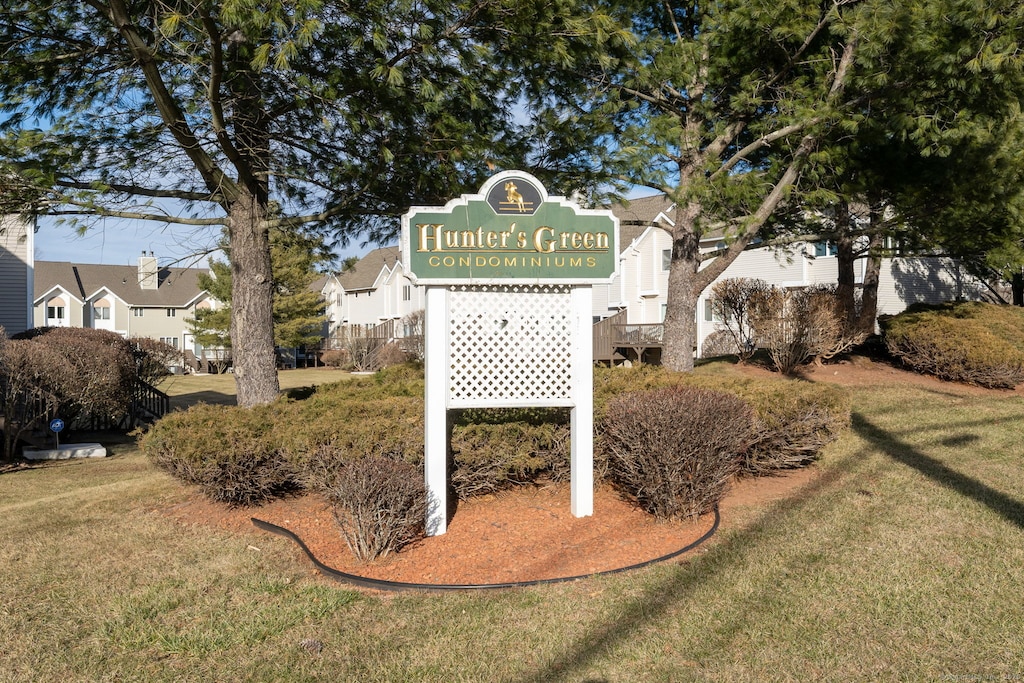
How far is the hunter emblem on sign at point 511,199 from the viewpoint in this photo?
625 cm

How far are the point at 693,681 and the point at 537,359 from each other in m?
3.18

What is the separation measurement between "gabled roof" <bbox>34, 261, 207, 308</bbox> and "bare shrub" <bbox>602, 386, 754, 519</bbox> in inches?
1827

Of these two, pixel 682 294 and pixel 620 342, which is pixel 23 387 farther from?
pixel 620 342

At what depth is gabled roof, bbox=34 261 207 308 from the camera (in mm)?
47844

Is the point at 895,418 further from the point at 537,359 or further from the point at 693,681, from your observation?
the point at 693,681

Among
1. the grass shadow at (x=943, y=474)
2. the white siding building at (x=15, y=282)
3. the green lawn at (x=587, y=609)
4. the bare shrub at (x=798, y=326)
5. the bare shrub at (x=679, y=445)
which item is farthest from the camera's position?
the white siding building at (x=15, y=282)

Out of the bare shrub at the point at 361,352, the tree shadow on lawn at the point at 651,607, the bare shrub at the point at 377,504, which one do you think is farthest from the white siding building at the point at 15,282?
the tree shadow on lawn at the point at 651,607

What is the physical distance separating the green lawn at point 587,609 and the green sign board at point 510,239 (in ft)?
8.11

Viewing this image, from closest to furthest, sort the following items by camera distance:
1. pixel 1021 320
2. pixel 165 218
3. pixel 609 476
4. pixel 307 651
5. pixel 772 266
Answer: pixel 307 651 → pixel 609 476 → pixel 165 218 → pixel 1021 320 → pixel 772 266

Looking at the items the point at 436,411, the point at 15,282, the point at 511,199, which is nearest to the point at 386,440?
the point at 436,411

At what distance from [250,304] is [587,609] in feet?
19.2

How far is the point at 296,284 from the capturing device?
1484 inches

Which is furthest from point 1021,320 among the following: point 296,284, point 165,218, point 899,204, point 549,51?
point 296,284

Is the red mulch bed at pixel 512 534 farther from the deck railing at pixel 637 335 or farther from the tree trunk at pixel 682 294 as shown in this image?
the deck railing at pixel 637 335
